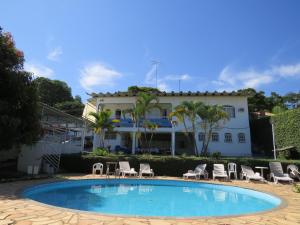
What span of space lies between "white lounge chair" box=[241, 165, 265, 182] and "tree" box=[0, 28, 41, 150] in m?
11.6

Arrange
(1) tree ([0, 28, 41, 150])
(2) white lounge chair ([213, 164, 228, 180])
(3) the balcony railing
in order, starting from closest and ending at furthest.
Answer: (1) tree ([0, 28, 41, 150])
(2) white lounge chair ([213, 164, 228, 180])
(3) the balcony railing

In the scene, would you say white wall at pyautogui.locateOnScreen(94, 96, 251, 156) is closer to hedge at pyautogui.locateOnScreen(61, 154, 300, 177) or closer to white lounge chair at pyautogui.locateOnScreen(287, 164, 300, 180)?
hedge at pyautogui.locateOnScreen(61, 154, 300, 177)

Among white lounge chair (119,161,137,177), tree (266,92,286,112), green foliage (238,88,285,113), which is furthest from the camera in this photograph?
tree (266,92,286,112)

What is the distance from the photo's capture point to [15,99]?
505 inches

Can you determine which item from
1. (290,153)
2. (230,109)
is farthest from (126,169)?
(230,109)

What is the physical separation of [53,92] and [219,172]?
46430 mm

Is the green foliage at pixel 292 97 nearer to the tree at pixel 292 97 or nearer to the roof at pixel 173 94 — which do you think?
the tree at pixel 292 97

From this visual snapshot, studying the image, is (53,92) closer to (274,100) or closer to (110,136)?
(110,136)

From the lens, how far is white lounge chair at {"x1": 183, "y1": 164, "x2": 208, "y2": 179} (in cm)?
1543

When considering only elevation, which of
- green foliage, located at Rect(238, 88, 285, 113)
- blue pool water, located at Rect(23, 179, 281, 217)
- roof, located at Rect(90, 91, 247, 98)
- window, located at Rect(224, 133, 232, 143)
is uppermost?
green foliage, located at Rect(238, 88, 285, 113)

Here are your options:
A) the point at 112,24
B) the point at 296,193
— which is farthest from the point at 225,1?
the point at 296,193

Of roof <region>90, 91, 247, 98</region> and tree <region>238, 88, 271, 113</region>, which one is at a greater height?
tree <region>238, 88, 271, 113</region>

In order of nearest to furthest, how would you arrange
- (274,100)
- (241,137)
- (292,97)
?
(241,137) < (274,100) < (292,97)

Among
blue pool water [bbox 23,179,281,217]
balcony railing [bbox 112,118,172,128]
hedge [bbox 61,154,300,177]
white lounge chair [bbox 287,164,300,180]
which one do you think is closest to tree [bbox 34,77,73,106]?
balcony railing [bbox 112,118,172,128]
